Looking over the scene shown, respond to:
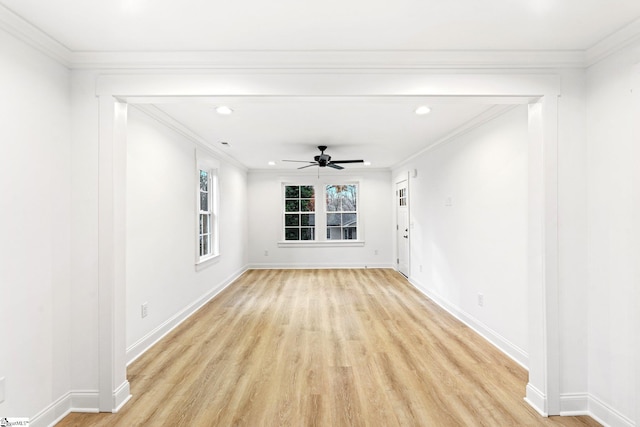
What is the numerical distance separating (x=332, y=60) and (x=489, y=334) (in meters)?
3.13

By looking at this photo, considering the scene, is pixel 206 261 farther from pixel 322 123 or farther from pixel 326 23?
pixel 326 23

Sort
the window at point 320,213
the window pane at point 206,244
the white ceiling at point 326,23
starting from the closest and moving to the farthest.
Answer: the white ceiling at point 326,23, the window pane at point 206,244, the window at point 320,213

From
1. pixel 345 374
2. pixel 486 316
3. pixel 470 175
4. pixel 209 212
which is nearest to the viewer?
pixel 345 374

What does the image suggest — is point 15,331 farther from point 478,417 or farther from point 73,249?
point 478,417

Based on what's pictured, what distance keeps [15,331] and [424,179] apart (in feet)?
17.2

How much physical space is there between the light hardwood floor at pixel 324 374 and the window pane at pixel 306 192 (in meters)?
3.90

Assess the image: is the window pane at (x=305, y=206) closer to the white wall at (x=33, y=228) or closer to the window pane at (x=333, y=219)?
the window pane at (x=333, y=219)

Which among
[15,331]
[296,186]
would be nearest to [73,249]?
[15,331]

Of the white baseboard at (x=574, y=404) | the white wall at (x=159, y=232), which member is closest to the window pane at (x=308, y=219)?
the white wall at (x=159, y=232)

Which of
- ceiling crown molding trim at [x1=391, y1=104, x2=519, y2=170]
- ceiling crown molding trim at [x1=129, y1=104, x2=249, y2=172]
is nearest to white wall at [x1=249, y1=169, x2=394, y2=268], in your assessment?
ceiling crown molding trim at [x1=129, y1=104, x2=249, y2=172]

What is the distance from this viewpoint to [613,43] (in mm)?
2016

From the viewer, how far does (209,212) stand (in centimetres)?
539

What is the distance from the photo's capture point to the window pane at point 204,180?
5117mm

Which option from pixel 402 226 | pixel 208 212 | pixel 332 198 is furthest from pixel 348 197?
pixel 208 212
